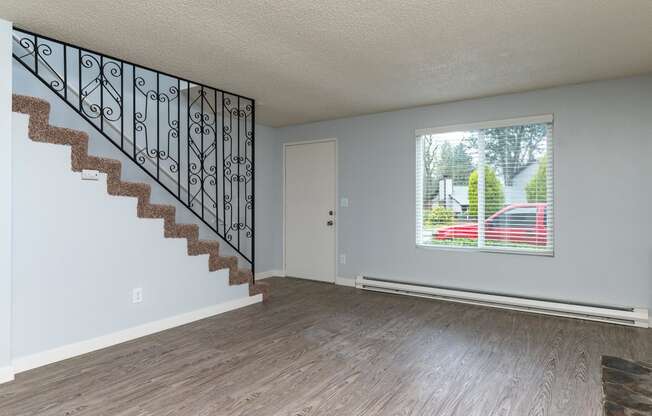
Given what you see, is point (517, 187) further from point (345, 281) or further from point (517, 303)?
point (345, 281)

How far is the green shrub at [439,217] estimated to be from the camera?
475 cm

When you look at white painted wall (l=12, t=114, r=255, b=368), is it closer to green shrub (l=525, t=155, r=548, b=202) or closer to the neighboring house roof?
the neighboring house roof

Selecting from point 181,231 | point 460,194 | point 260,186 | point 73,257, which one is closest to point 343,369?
point 181,231

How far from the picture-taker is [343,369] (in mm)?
2727

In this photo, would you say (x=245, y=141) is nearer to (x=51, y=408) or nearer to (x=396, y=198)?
(x=396, y=198)

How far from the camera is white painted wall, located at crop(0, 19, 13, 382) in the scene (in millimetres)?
2535

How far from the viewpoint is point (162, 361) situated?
2861 millimetres

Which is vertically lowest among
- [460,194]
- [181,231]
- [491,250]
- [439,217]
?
[491,250]

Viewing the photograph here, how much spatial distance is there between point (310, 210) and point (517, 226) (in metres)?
2.82

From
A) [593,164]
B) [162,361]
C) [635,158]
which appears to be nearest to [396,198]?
[593,164]

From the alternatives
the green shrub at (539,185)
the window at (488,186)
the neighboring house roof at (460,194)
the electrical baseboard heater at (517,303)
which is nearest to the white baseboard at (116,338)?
the electrical baseboard heater at (517,303)

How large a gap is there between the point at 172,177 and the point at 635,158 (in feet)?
16.0

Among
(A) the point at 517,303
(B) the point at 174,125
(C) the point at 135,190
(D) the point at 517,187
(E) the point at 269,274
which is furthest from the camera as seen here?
(E) the point at 269,274

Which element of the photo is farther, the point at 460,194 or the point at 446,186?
the point at 446,186
